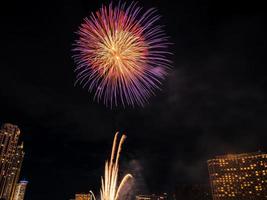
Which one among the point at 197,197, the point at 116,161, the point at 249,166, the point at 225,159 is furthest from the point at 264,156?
the point at 116,161

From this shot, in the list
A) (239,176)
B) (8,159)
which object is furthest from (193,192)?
(8,159)

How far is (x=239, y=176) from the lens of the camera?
477 ft

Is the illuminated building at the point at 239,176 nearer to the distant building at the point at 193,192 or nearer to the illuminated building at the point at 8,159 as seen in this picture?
the distant building at the point at 193,192

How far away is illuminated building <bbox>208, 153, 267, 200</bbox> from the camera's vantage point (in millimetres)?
137125

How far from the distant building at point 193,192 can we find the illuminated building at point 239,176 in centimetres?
3174

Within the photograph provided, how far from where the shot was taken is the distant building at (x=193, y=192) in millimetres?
182500

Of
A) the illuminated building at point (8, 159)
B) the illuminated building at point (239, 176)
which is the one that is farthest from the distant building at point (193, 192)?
the illuminated building at point (8, 159)

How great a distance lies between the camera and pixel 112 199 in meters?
25.9

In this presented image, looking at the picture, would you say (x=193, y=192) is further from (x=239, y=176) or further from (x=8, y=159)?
(x=8, y=159)

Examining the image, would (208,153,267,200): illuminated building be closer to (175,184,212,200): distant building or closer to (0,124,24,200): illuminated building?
(175,184,212,200): distant building

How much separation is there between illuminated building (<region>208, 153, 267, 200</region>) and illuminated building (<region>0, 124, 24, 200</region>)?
12658cm

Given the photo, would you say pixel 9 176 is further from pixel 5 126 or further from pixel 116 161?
pixel 116 161

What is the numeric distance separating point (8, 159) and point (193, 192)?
428 ft

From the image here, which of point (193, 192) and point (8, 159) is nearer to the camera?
point (8, 159)
